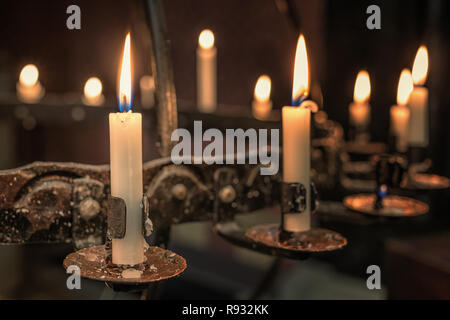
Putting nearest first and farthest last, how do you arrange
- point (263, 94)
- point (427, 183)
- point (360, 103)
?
1. point (427, 183)
2. point (360, 103)
3. point (263, 94)

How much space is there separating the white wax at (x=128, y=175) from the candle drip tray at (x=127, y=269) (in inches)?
0.8

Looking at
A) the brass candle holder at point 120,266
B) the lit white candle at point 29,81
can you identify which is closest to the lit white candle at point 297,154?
the brass candle holder at point 120,266

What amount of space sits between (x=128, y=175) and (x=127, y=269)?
0.13 metres

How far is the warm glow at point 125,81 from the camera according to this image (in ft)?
2.37

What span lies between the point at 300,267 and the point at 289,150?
2.92 metres

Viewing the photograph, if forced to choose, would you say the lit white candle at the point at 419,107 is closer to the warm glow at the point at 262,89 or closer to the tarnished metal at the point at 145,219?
the warm glow at the point at 262,89

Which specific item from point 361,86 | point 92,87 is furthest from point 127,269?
point 92,87

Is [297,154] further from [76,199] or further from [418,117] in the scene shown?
[418,117]

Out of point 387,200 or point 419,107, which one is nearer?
point 387,200

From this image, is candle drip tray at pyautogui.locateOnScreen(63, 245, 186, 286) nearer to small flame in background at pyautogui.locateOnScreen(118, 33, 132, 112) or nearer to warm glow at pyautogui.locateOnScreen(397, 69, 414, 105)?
small flame in background at pyautogui.locateOnScreen(118, 33, 132, 112)

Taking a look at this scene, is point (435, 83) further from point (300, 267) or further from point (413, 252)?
point (300, 267)

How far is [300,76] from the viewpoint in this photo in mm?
990

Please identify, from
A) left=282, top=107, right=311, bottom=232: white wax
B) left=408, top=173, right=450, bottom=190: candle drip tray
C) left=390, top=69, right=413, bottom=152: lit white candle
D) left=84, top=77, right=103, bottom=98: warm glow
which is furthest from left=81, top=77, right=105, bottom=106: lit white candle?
left=282, top=107, right=311, bottom=232: white wax

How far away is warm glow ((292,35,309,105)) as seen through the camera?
941 mm
